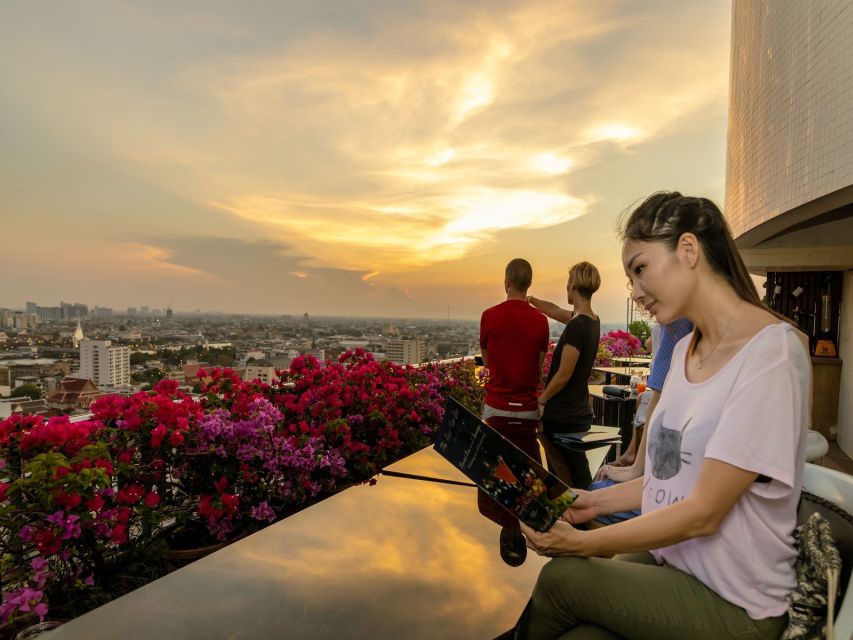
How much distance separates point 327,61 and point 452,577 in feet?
26.8

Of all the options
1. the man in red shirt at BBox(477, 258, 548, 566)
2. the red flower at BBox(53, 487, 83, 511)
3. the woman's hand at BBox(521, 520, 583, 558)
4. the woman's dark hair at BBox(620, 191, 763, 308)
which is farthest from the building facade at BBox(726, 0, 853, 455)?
the red flower at BBox(53, 487, 83, 511)

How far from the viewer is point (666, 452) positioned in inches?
43.9

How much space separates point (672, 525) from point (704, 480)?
0.34ft

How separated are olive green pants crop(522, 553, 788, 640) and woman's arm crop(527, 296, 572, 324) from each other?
3.04 metres

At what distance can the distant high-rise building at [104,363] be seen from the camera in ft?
8.93

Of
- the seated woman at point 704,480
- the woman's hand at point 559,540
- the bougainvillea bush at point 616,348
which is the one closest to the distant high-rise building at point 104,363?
the woman's hand at point 559,540

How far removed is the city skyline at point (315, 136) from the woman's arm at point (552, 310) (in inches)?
10.1

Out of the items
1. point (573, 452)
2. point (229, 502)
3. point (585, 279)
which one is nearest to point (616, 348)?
point (585, 279)

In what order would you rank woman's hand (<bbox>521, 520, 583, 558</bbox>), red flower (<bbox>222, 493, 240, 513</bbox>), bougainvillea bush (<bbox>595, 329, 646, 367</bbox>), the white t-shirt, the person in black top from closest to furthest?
the white t-shirt → woman's hand (<bbox>521, 520, 583, 558</bbox>) → red flower (<bbox>222, 493, 240, 513</bbox>) → the person in black top → bougainvillea bush (<bbox>595, 329, 646, 367</bbox>)

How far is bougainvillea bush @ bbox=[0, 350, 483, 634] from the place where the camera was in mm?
1698

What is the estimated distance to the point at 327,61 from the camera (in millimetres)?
8039

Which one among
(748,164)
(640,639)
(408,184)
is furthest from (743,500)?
(408,184)

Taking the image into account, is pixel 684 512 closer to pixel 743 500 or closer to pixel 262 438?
pixel 743 500

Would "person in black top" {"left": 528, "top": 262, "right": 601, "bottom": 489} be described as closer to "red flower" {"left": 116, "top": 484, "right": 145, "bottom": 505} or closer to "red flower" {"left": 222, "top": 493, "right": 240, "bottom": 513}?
"red flower" {"left": 222, "top": 493, "right": 240, "bottom": 513}
